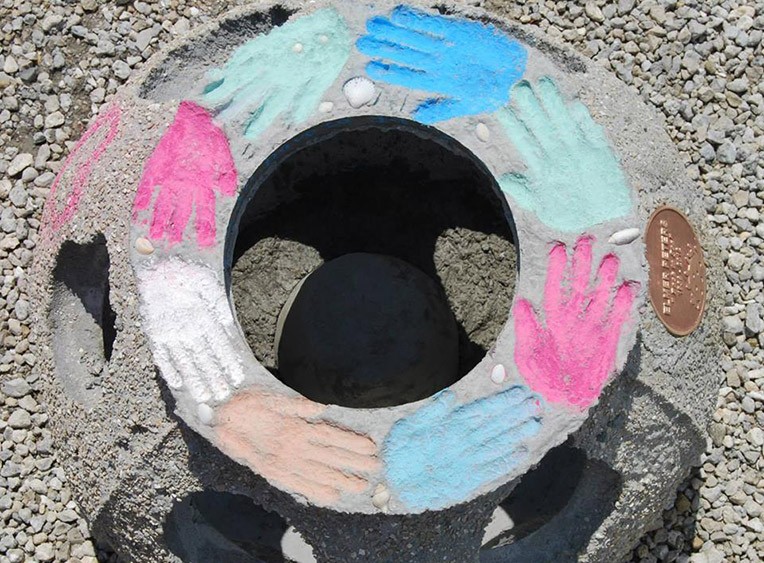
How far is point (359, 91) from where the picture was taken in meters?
3.39

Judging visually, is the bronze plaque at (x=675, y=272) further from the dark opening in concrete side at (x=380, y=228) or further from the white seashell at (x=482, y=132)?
the dark opening in concrete side at (x=380, y=228)

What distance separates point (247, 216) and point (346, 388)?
93 centimetres

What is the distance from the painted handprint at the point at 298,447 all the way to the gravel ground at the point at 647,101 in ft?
5.65

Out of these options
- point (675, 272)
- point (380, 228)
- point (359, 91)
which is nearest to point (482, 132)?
point (359, 91)

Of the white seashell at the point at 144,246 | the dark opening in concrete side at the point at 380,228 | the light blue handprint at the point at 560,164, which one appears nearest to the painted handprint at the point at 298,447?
the white seashell at the point at 144,246

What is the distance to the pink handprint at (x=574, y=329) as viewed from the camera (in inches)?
127

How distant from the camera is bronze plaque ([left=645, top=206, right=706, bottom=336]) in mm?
3512

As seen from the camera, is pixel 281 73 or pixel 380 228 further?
pixel 380 228

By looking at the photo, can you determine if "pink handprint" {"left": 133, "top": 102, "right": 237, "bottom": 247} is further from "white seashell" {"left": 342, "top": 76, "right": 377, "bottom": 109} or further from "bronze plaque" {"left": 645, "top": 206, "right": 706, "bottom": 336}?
"bronze plaque" {"left": 645, "top": 206, "right": 706, "bottom": 336}

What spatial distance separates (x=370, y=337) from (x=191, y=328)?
0.75 m

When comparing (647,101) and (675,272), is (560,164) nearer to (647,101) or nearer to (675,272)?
(675,272)

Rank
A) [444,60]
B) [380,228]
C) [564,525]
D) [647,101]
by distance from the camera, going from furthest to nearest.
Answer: [647,101] → [380,228] → [564,525] → [444,60]

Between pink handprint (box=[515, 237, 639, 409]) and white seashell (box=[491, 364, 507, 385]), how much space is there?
0.14ft

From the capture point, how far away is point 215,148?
133 inches
